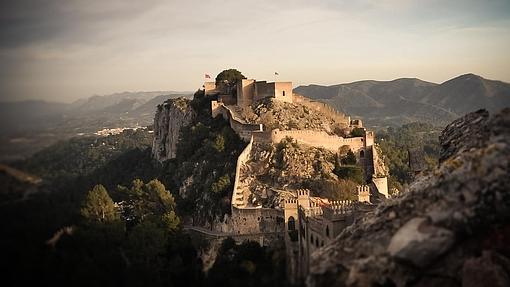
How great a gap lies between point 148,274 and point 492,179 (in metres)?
14.6

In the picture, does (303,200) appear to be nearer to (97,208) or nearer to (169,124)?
(97,208)

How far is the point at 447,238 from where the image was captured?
1703cm

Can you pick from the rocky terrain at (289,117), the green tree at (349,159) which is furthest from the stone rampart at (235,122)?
the green tree at (349,159)

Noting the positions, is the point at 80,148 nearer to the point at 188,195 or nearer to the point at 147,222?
the point at 147,222

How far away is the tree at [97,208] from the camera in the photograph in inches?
935

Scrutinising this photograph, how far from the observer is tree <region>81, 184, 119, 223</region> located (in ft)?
77.9

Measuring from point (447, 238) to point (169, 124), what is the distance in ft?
166

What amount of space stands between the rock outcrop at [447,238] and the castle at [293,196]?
7.55 meters

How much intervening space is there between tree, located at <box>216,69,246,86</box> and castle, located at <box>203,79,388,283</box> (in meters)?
0.95

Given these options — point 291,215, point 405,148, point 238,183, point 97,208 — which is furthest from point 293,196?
point 405,148

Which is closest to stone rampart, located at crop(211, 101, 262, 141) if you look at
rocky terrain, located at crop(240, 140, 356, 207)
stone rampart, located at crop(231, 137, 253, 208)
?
stone rampart, located at crop(231, 137, 253, 208)

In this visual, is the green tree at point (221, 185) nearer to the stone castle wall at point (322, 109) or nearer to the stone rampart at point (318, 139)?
the stone rampart at point (318, 139)

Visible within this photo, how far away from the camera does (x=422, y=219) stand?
17.6m

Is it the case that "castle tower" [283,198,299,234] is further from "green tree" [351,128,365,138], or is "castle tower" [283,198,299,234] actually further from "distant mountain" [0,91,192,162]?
"green tree" [351,128,365,138]
